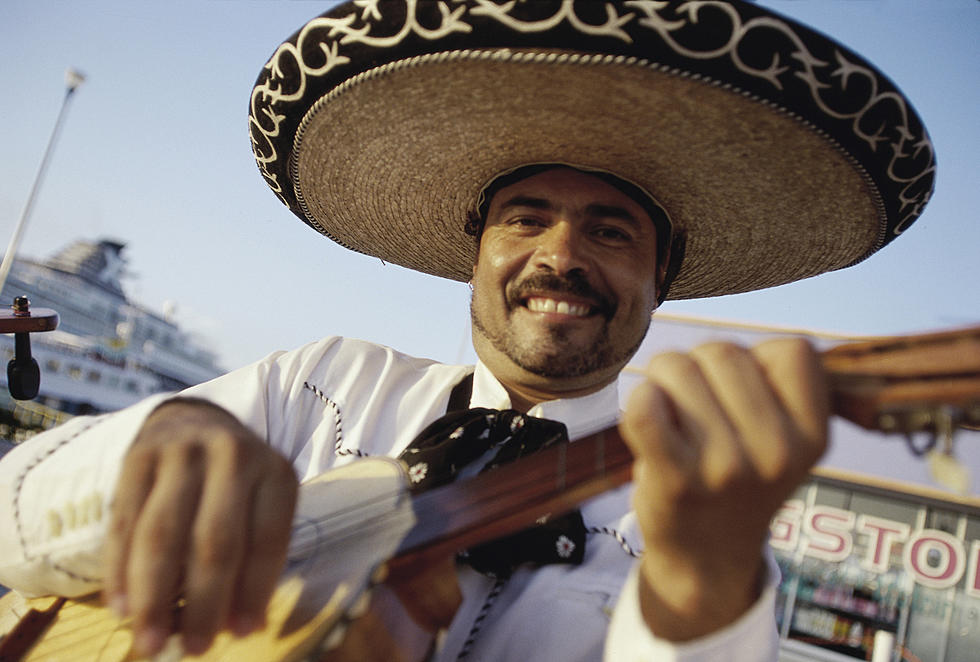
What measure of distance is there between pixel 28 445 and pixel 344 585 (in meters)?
0.77

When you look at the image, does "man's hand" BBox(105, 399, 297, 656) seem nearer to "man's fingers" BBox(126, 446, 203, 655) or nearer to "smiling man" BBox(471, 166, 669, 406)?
"man's fingers" BBox(126, 446, 203, 655)

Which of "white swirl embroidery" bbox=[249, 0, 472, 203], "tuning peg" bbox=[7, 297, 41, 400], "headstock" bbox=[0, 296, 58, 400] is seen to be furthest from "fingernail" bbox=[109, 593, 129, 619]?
"tuning peg" bbox=[7, 297, 41, 400]

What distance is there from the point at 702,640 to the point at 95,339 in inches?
1416

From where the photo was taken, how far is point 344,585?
0.95 m

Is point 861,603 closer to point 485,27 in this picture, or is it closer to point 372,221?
point 372,221

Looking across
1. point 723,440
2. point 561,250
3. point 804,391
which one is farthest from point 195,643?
point 561,250

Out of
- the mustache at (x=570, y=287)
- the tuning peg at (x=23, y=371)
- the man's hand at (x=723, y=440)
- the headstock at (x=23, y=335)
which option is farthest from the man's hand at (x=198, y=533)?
the tuning peg at (x=23, y=371)

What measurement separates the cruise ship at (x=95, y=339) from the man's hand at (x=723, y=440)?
29350 millimetres

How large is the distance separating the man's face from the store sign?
837 cm

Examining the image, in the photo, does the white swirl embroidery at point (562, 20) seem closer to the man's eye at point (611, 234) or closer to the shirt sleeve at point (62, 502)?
the man's eye at point (611, 234)

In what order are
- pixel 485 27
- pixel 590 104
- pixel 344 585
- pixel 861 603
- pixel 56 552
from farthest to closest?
pixel 861 603
pixel 590 104
pixel 485 27
pixel 56 552
pixel 344 585

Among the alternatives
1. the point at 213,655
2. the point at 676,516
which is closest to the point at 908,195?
the point at 676,516

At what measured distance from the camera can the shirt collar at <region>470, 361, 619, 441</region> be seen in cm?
194

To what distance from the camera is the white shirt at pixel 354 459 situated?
1.00 m
